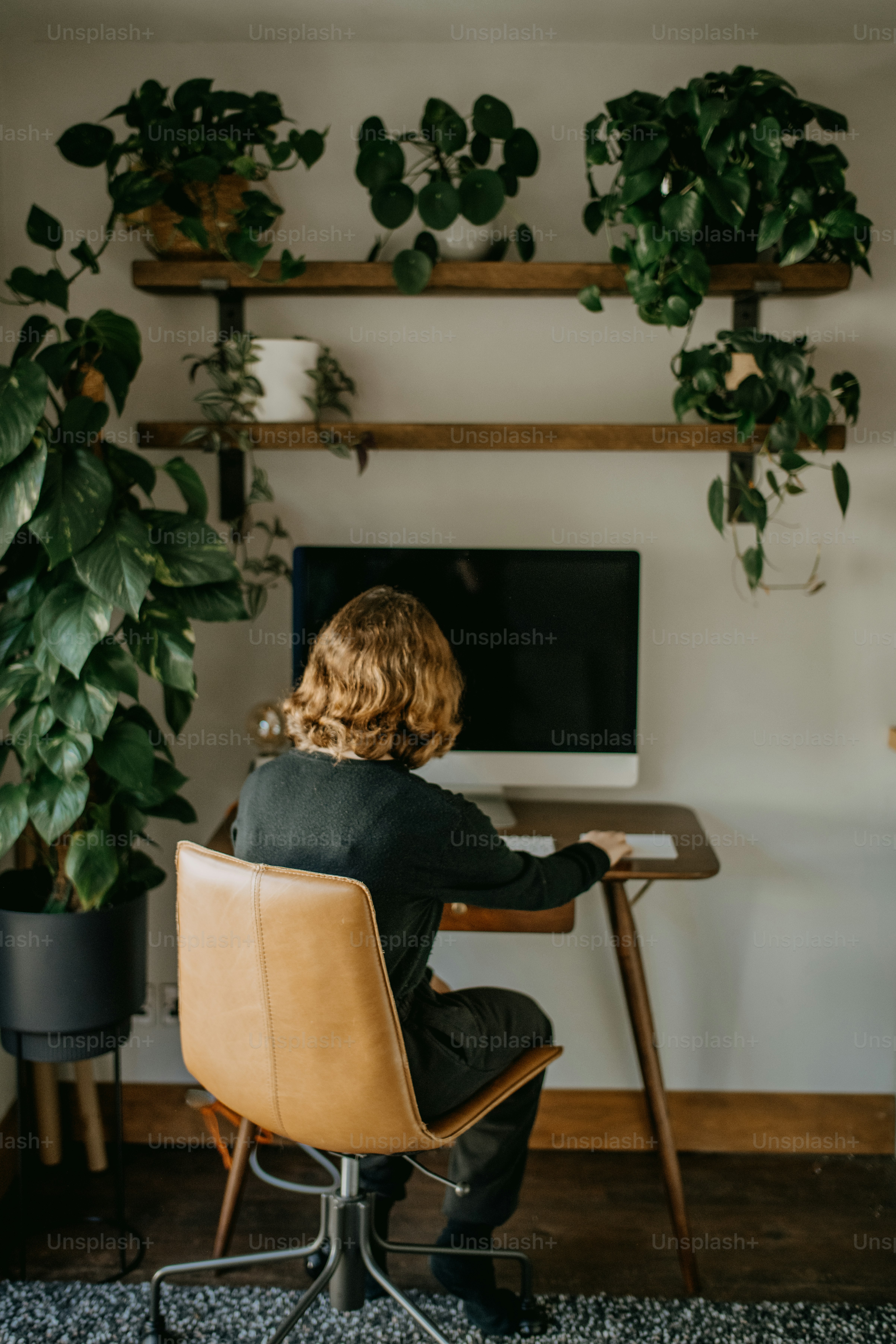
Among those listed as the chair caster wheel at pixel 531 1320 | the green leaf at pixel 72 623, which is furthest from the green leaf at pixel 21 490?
the chair caster wheel at pixel 531 1320

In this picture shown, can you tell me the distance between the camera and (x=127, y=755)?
162 cm

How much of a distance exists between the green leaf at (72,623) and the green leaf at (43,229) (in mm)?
591

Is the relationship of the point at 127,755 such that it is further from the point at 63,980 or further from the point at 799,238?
the point at 799,238

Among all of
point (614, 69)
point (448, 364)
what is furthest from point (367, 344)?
point (614, 69)

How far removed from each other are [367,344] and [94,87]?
764mm

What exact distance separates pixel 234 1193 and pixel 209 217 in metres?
1.84

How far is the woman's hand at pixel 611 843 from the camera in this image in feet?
5.31

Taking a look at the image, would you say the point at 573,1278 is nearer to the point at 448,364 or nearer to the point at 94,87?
the point at 448,364

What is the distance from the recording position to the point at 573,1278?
1767 millimetres

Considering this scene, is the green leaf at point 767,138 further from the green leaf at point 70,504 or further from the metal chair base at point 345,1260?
the metal chair base at point 345,1260

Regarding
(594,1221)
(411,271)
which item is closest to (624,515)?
(411,271)

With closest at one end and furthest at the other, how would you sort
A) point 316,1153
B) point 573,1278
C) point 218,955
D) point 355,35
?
point 218,955 < point 316,1153 < point 573,1278 < point 355,35

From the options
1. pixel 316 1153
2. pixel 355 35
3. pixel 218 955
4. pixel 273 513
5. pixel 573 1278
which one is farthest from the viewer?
pixel 273 513

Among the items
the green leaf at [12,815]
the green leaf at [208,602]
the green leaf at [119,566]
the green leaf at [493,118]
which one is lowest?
the green leaf at [12,815]
